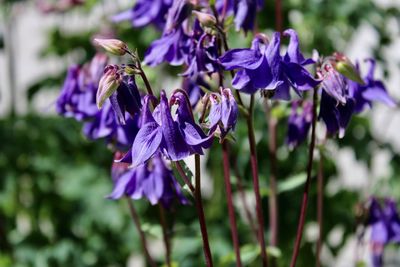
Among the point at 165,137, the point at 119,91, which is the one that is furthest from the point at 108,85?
the point at 165,137

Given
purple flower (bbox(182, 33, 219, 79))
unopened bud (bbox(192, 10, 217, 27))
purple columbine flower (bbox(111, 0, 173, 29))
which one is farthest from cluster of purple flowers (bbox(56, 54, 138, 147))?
unopened bud (bbox(192, 10, 217, 27))

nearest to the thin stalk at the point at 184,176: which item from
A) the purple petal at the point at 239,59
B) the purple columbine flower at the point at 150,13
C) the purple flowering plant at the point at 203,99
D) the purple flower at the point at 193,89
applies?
the purple flowering plant at the point at 203,99

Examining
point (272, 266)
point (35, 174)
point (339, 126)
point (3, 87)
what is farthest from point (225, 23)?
point (3, 87)

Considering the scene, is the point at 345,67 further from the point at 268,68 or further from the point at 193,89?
the point at 193,89

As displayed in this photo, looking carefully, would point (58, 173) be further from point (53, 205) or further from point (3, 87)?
point (3, 87)

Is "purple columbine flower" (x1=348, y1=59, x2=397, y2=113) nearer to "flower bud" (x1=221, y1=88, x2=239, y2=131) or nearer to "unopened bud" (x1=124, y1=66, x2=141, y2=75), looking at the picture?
"flower bud" (x1=221, y1=88, x2=239, y2=131)

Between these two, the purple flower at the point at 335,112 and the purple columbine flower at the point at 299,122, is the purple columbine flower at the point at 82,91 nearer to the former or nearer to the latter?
the purple columbine flower at the point at 299,122
